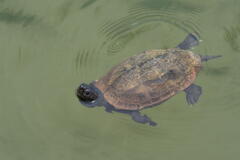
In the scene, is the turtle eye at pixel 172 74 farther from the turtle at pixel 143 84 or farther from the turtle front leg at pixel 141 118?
the turtle front leg at pixel 141 118

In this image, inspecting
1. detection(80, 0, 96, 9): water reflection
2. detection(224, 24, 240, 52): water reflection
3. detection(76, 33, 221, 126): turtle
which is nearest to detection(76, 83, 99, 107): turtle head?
detection(76, 33, 221, 126): turtle

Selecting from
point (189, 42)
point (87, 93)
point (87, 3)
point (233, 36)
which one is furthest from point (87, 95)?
point (233, 36)

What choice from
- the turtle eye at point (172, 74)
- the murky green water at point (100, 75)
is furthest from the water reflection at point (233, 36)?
the turtle eye at point (172, 74)

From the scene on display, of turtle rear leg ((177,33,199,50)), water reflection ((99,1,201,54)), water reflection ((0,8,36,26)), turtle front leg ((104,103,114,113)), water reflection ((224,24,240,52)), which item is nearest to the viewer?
turtle front leg ((104,103,114,113))

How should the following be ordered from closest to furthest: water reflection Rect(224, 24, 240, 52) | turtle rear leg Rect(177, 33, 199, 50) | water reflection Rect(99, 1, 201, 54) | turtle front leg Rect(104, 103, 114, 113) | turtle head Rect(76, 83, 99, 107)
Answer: turtle head Rect(76, 83, 99, 107), turtle front leg Rect(104, 103, 114, 113), turtle rear leg Rect(177, 33, 199, 50), water reflection Rect(224, 24, 240, 52), water reflection Rect(99, 1, 201, 54)

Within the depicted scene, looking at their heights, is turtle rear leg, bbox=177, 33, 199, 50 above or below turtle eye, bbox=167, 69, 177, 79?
above

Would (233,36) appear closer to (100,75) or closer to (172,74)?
(172,74)

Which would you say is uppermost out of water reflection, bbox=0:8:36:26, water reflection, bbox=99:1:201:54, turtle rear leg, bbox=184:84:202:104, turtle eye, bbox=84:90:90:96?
water reflection, bbox=0:8:36:26

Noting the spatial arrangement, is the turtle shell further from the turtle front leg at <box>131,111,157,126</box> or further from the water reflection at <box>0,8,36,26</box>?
the water reflection at <box>0,8,36,26</box>
